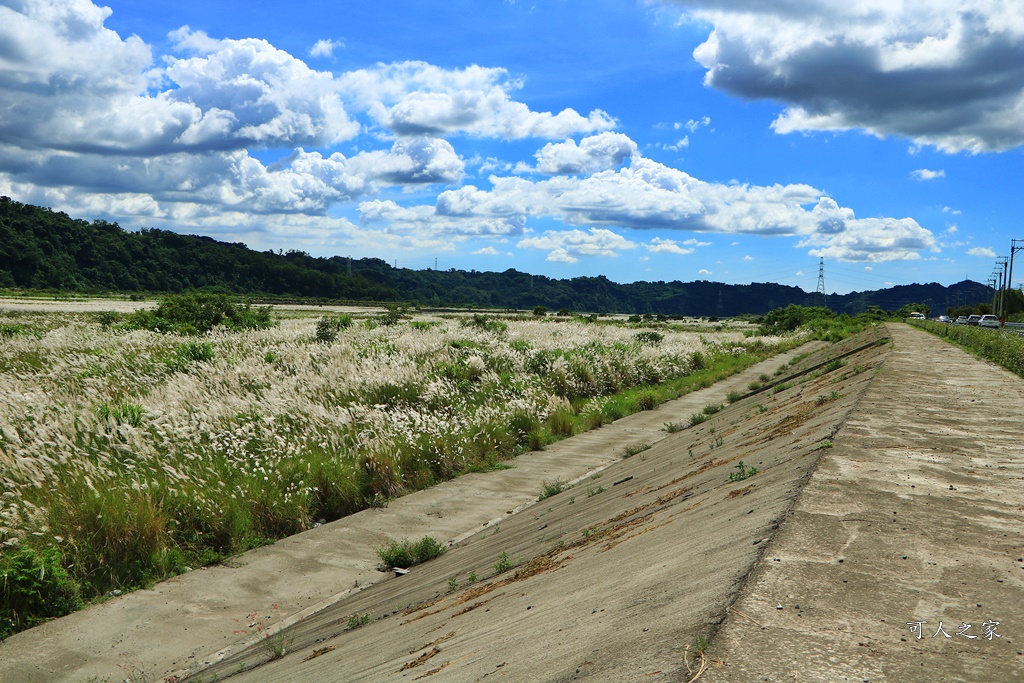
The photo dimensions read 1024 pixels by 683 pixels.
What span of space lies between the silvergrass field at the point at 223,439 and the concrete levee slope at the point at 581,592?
2.27 metres

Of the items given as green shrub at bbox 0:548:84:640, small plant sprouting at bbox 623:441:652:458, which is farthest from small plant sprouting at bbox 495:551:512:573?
small plant sprouting at bbox 623:441:652:458

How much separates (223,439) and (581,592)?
832 cm

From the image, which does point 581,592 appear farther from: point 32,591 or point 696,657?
point 32,591

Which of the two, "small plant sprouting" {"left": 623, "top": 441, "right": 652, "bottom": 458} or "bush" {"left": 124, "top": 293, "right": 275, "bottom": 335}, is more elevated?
"bush" {"left": 124, "top": 293, "right": 275, "bottom": 335}

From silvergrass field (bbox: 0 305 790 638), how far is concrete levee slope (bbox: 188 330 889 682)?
7.45ft

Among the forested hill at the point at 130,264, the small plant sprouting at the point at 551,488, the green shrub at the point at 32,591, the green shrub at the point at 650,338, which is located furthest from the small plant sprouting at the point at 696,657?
the forested hill at the point at 130,264

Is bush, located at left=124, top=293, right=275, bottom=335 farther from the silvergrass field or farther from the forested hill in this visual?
the forested hill

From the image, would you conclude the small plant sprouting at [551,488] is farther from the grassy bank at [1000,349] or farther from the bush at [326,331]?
the bush at [326,331]

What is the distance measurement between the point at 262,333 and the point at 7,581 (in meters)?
24.7

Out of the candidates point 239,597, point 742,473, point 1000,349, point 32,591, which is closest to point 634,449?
point 742,473

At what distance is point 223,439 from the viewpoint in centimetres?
1115

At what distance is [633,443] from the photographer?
51.5 ft

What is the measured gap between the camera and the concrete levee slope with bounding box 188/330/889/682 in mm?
3367

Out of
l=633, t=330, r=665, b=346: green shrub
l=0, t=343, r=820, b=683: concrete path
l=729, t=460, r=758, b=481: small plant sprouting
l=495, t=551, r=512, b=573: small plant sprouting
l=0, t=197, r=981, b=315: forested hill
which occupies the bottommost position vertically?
l=0, t=343, r=820, b=683: concrete path
